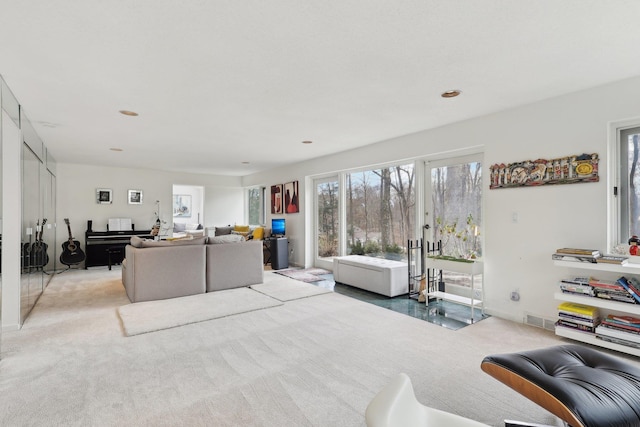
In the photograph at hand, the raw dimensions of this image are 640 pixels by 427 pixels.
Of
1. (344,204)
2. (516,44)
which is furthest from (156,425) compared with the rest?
(344,204)

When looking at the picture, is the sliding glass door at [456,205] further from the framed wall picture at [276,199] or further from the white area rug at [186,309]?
the framed wall picture at [276,199]

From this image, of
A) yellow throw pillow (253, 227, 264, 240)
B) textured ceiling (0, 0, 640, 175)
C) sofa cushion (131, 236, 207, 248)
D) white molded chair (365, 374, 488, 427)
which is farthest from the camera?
yellow throw pillow (253, 227, 264, 240)

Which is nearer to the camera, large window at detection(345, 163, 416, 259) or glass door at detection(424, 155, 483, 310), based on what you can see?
glass door at detection(424, 155, 483, 310)

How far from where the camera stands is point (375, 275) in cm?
468

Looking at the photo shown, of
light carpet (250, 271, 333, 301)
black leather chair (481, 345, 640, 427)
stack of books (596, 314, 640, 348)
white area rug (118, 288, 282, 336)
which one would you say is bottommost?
white area rug (118, 288, 282, 336)

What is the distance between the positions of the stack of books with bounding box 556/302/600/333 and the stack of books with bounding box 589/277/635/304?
0.65ft

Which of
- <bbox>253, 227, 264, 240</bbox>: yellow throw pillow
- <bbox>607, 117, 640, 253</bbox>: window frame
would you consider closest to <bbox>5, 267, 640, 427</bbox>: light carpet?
<bbox>607, 117, 640, 253</bbox>: window frame

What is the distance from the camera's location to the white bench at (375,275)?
4496 millimetres

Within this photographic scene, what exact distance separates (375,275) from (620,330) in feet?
8.59

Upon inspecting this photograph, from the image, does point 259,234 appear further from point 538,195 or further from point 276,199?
point 538,195

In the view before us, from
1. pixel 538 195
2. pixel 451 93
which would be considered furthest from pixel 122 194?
pixel 538 195

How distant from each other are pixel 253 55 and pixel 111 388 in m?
2.53

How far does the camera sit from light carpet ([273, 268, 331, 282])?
582 centimetres

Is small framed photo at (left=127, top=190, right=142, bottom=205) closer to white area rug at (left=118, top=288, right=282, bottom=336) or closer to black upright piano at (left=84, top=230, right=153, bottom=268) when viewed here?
black upright piano at (left=84, top=230, right=153, bottom=268)
